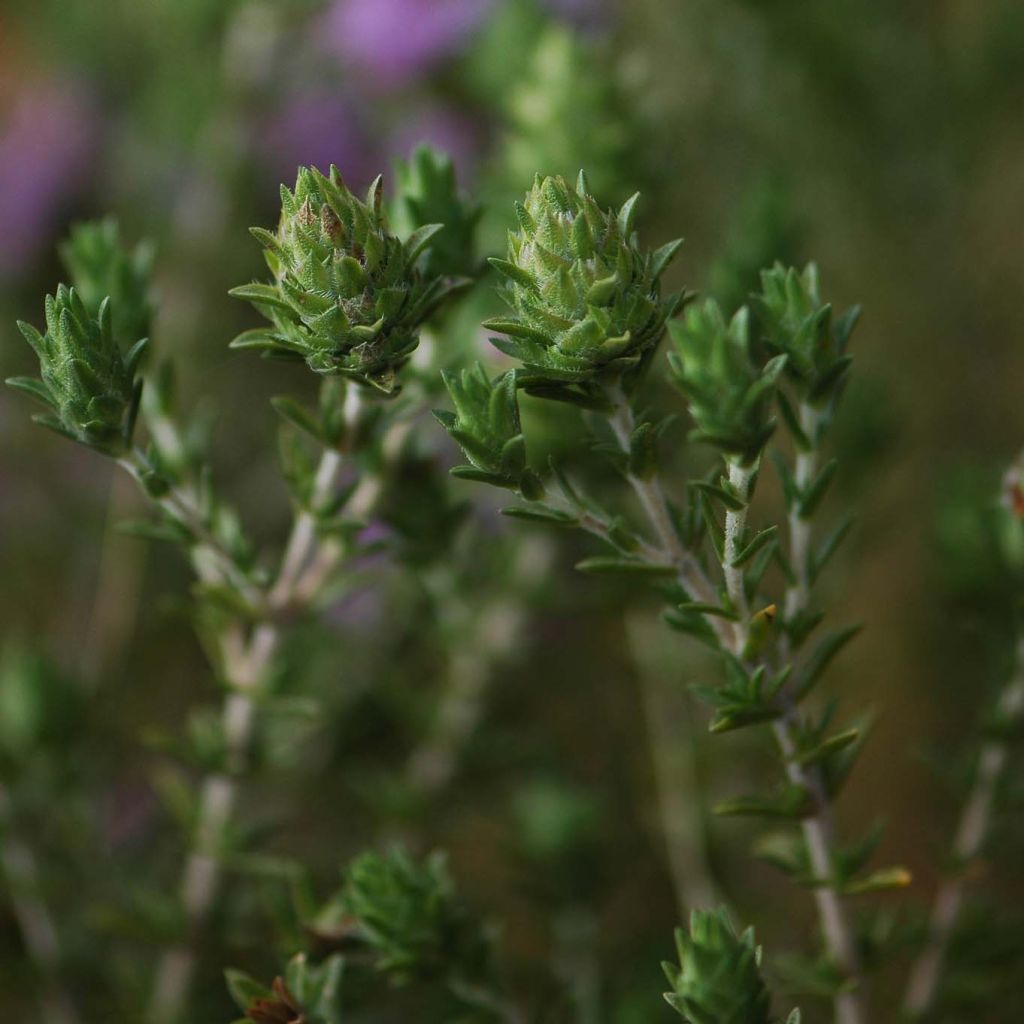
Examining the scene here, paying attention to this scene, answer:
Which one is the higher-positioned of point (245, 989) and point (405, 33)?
point (405, 33)

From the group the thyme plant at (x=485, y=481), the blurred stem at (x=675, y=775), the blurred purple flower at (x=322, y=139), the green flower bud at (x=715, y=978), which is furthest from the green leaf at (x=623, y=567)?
the blurred purple flower at (x=322, y=139)

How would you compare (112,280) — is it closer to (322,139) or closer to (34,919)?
(34,919)

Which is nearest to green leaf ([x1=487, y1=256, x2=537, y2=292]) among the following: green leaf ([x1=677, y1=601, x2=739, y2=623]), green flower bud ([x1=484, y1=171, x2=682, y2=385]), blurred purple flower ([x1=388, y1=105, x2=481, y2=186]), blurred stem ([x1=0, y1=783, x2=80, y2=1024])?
green flower bud ([x1=484, y1=171, x2=682, y2=385])

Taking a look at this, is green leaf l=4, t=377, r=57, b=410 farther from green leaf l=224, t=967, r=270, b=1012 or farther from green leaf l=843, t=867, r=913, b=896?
green leaf l=843, t=867, r=913, b=896

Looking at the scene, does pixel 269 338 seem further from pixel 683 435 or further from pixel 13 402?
pixel 13 402

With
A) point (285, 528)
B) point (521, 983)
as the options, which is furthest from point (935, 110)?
point (521, 983)

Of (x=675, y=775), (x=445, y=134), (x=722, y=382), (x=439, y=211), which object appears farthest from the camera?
(x=445, y=134)

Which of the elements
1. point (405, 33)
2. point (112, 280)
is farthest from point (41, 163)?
point (112, 280)

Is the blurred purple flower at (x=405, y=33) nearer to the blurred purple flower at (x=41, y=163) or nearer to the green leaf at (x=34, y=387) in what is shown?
the blurred purple flower at (x=41, y=163)
